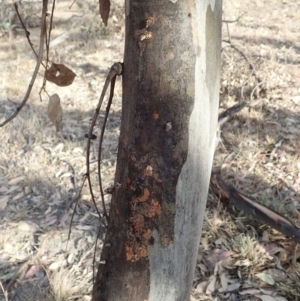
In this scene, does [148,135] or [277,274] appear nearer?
[148,135]

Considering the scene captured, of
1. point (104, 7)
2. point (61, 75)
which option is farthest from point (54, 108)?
point (104, 7)

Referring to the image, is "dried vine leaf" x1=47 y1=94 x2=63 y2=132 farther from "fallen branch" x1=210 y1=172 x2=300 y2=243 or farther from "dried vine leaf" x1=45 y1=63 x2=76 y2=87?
"fallen branch" x1=210 y1=172 x2=300 y2=243

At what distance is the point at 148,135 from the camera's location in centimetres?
93

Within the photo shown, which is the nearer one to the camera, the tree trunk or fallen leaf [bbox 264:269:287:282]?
the tree trunk

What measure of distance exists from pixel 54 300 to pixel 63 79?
1.33 m

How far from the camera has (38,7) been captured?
20.1 feet

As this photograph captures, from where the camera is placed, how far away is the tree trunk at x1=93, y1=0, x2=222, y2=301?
2.88 ft

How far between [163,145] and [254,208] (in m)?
1.59

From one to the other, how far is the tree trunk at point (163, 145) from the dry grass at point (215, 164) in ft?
3.71

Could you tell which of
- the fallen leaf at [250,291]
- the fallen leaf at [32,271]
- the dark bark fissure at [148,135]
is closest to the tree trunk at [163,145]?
the dark bark fissure at [148,135]

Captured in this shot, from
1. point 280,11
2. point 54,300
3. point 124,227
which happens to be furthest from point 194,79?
point 280,11

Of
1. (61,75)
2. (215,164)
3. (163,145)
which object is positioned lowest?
(215,164)

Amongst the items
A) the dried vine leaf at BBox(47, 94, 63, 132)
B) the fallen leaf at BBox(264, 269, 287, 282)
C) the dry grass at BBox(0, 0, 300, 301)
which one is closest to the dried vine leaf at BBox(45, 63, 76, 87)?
the dried vine leaf at BBox(47, 94, 63, 132)

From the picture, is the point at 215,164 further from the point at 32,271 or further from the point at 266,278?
the point at 32,271
